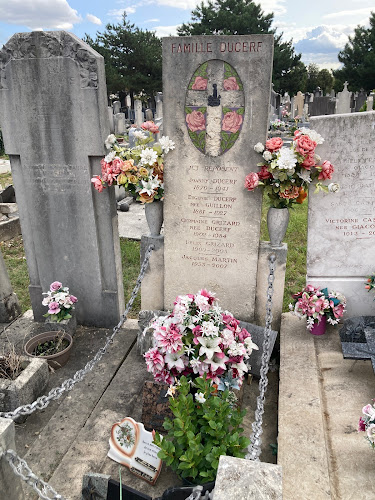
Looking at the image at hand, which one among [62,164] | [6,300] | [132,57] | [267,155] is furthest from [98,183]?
[132,57]

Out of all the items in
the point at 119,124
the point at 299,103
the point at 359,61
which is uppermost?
the point at 359,61

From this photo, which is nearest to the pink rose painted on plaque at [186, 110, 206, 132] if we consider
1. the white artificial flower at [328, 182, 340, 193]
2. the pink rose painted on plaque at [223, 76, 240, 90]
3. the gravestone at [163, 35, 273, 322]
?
the gravestone at [163, 35, 273, 322]

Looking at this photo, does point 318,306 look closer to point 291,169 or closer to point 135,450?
point 291,169

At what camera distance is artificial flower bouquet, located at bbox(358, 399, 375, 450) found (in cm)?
239

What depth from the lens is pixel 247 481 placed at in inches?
68.4

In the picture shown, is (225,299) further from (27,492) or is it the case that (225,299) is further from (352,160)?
(27,492)

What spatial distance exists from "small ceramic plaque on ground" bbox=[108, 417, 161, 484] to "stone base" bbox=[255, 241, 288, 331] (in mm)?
1778

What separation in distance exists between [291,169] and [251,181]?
0.34 meters

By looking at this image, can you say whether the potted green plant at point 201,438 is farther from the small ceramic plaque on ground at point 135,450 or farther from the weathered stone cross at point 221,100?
the weathered stone cross at point 221,100

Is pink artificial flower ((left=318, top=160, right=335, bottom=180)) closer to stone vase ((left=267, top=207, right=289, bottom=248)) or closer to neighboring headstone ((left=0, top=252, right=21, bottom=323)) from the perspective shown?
stone vase ((left=267, top=207, right=289, bottom=248))

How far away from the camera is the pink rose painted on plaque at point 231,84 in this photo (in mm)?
3402

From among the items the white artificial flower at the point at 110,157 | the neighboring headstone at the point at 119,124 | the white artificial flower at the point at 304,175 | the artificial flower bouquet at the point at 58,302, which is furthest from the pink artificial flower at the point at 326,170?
the neighboring headstone at the point at 119,124

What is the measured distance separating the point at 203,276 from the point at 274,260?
0.72m

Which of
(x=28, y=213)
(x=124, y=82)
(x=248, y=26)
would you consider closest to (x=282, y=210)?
(x=28, y=213)
